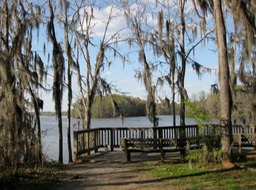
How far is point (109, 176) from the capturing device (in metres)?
7.94

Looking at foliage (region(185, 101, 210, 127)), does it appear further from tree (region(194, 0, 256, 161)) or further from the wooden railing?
the wooden railing

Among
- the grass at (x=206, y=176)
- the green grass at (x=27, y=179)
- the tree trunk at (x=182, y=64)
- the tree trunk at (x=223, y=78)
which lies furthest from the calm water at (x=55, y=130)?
the tree trunk at (x=223, y=78)

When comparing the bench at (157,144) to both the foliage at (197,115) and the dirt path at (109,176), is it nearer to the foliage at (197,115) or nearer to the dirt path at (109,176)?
the dirt path at (109,176)

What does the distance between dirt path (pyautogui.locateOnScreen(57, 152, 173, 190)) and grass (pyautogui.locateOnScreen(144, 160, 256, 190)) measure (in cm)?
30

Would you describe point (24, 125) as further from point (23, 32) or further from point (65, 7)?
point (65, 7)

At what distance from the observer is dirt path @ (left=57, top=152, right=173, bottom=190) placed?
6.92 metres

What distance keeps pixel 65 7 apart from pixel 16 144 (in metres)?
6.96

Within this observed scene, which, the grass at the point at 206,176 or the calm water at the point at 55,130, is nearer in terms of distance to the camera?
the grass at the point at 206,176

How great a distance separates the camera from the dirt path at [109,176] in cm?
692

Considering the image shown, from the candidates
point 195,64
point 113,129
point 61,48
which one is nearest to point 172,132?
point 113,129

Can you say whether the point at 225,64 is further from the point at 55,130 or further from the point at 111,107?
the point at 55,130

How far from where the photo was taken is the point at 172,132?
1251 centimetres

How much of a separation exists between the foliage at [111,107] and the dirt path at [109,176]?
5090mm

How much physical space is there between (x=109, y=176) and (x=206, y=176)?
6.81 feet
